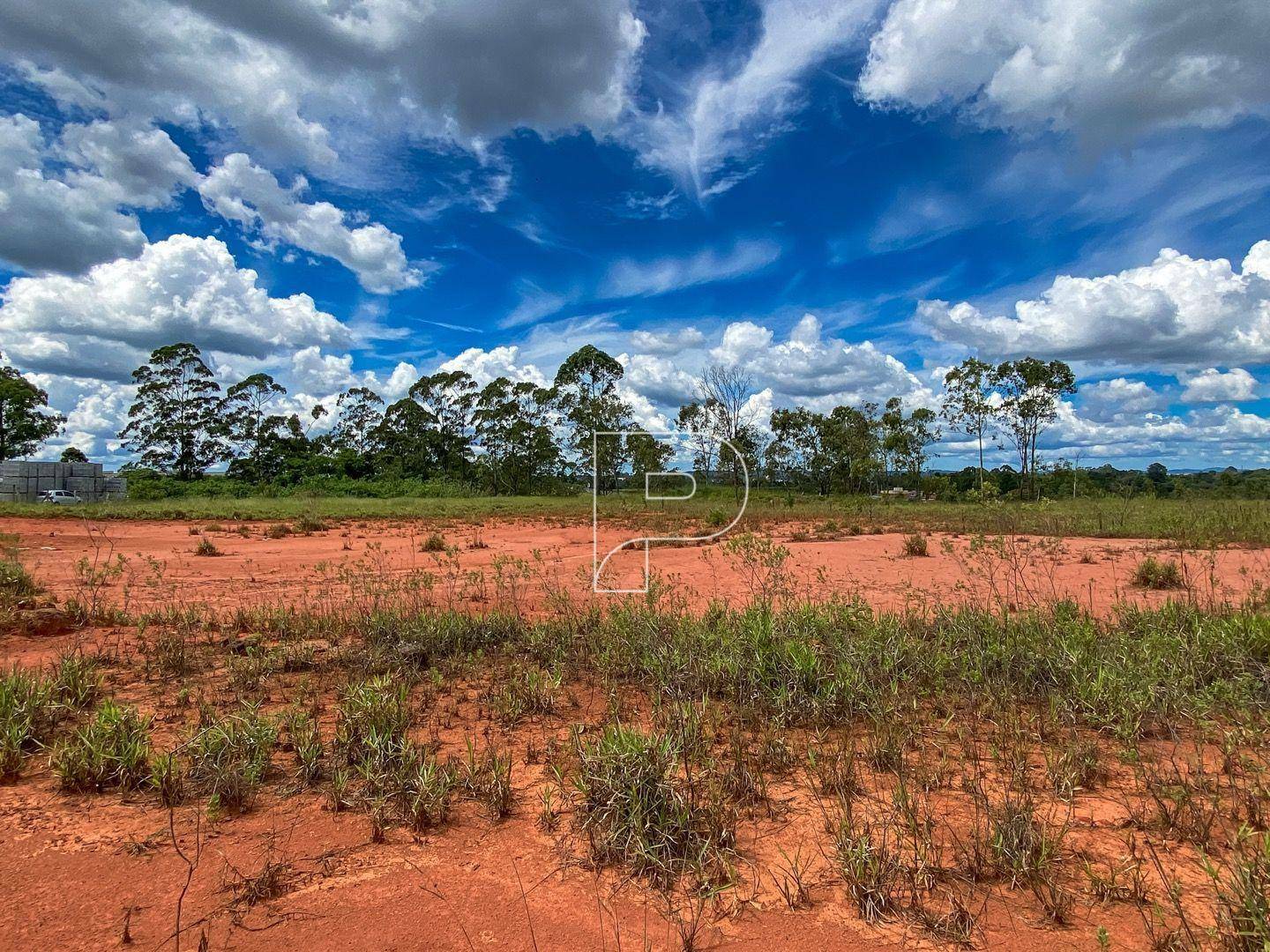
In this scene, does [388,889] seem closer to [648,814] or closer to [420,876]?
[420,876]

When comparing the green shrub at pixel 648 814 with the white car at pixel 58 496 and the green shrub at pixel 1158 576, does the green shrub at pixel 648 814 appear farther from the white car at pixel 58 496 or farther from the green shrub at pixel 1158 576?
the white car at pixel 58 496

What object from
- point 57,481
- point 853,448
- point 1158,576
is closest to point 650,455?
point 1158,576

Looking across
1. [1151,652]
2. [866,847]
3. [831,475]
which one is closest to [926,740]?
[866,847]

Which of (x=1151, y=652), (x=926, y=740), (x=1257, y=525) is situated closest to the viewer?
(x=926, y=740)

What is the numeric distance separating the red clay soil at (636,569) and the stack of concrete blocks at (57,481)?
24849mm

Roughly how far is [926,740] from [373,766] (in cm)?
306

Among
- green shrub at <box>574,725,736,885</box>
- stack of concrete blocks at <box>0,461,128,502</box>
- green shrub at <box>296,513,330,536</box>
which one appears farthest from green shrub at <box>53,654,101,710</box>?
stack of concrete blocks at <box>0,461,128,502</box>

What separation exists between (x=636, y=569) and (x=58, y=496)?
122 ft

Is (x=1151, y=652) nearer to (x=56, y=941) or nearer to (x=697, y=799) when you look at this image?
(x=697, y=799)

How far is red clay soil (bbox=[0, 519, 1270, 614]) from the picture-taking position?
764 centimetres

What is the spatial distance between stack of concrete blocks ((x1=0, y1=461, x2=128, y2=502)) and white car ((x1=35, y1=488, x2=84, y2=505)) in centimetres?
22

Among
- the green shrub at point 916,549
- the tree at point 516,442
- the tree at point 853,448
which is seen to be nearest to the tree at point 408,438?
the tree at point 516,442

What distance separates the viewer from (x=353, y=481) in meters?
46.2

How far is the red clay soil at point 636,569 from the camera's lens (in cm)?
764
